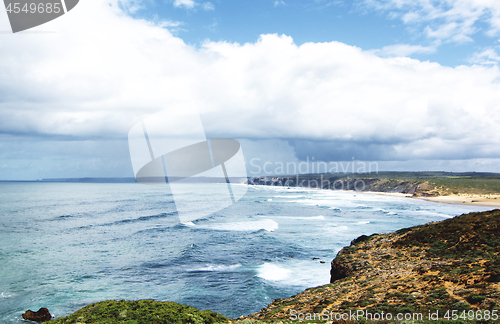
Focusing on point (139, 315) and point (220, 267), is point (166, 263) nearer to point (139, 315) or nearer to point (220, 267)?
point (220, 267)

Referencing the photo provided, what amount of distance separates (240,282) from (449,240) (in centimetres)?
1334

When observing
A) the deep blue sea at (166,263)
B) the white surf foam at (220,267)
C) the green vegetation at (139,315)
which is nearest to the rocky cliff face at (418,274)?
the green vegetation at (139,315)

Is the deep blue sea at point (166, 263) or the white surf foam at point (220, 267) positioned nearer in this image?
the deep blue sea at point (166, 263)

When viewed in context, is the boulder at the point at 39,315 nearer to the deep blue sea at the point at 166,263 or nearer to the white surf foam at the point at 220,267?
the deep blue sea at the point at 166,263

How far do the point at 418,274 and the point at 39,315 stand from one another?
19489mm

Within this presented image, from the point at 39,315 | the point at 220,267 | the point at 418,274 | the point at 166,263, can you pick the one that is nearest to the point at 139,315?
the point at 418,274

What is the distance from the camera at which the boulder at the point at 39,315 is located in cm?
1517

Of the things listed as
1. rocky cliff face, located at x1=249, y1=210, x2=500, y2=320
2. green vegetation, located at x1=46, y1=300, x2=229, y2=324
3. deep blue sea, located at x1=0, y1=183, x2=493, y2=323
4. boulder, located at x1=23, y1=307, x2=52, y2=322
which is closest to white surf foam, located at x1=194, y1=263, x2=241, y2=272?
deep blue sea, located at x1=0, y1=183, x2=493, y2=323

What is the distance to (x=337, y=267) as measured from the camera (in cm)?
1634

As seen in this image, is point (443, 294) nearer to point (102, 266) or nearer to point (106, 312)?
point (106, 312)

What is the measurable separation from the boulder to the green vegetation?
11.3 m

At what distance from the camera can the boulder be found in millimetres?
15172

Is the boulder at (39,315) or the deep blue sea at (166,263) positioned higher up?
the boulder at (39,315)

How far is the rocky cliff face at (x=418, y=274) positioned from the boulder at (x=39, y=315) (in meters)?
12.5
